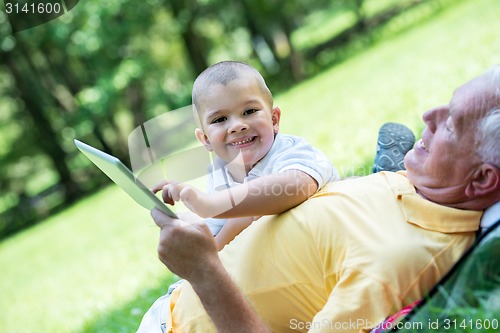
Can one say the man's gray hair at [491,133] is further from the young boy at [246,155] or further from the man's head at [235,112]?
the man's head at [235,112]

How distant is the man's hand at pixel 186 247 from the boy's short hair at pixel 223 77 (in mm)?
578

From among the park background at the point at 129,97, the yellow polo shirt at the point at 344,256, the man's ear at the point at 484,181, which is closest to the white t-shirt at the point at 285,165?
→ the yellow polo shirt at the point at 344,256

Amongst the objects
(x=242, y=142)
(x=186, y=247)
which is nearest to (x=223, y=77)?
(x=242, y=142)

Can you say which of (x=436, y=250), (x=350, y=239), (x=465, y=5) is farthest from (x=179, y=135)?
(x=465, y=5)

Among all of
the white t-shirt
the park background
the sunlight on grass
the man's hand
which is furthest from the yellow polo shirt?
the sunlight on grass

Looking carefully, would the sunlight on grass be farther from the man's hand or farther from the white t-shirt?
the man's hand

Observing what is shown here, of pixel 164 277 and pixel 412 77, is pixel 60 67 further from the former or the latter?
pixel 164 277

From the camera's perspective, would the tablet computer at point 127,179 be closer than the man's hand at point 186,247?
Yes

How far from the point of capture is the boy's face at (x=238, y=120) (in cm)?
227

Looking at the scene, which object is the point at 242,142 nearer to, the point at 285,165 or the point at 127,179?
the point at 285,165

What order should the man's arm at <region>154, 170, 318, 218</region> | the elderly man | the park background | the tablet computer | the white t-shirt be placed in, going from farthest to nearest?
the park background
the white t-shirt
the man's arm at <region>154, 170, 318, 218</region>
the elderly man
the tablet computer

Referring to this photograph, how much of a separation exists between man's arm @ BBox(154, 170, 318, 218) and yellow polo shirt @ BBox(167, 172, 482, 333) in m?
0.05

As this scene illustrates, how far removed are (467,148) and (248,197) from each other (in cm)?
67

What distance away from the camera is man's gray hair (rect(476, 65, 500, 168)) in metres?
1.82
